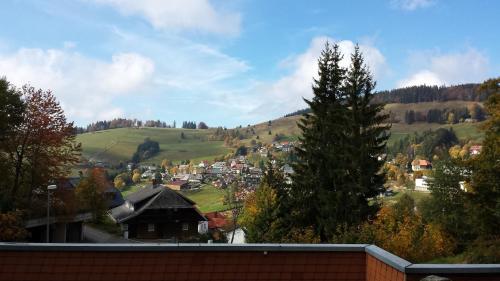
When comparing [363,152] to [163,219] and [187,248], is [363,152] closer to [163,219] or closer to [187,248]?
[187,248]

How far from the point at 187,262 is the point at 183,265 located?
0.37 ft

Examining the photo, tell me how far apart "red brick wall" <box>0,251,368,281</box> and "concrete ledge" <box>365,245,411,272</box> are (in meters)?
0.27

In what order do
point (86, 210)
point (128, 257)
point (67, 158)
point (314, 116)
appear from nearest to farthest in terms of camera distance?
point (128, 257) → point (67, 158) → point (314, 116) → point (86, 210)

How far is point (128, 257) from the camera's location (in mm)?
10195

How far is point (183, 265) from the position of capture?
404 inches

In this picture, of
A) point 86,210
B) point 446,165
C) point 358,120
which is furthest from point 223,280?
point 446,165

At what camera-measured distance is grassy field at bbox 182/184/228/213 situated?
117 meters

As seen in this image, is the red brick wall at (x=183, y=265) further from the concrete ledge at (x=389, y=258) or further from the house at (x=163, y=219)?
the house at (x=163, y=219)

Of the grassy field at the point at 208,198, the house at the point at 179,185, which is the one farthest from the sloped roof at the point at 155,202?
the house at the point at 179,185

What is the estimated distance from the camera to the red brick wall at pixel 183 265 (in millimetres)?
10102

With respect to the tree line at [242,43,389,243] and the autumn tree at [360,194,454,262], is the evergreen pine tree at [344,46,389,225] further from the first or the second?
the autumn tree at [360,194,454,262]

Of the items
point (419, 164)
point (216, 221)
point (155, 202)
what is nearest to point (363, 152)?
point (155, 202)

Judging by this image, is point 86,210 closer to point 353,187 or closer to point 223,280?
point 353,187

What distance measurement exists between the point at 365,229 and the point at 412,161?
171m
